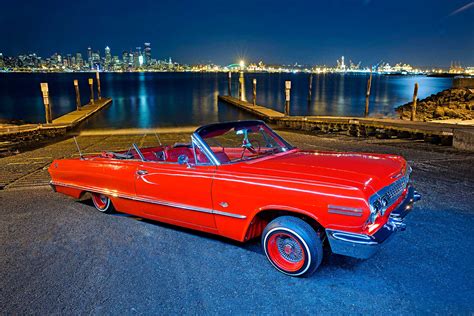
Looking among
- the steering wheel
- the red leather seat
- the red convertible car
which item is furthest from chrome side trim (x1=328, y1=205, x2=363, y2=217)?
the red leather seat

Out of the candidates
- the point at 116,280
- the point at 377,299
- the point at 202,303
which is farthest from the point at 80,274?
the point at 377,299

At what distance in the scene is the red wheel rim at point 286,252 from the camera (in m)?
→ 3.66

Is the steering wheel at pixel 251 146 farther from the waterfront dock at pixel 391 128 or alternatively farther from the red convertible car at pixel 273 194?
the waterfront dock at pixel 391 128

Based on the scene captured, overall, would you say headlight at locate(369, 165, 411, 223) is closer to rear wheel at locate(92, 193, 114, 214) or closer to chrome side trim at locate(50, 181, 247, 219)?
chrome side trim at locate(50, 181, 247, 219)

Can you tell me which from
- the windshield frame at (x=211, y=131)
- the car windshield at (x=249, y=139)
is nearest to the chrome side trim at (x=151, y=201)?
the windshield frame at (x=211, y=131)

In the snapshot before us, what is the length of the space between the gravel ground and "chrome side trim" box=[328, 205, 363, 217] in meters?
0.77

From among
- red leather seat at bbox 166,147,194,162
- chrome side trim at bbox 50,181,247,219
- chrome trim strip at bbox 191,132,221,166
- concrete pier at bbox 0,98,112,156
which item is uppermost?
chrome trim strip at bbox 191,132,221,166

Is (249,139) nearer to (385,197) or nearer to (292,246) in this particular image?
(292,246)

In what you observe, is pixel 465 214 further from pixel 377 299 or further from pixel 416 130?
pixel 416 130

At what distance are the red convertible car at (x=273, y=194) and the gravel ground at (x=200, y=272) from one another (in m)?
0.28

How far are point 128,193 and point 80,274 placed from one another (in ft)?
4.59

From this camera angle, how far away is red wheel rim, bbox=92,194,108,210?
5577 mm

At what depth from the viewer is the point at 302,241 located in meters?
3.53

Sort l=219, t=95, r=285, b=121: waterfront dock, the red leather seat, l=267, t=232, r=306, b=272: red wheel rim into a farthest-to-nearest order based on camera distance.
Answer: l=219, t=95, r=285, b=121: waterfront dock < the red leather seat < l=267, t=232, r=306, b=272: red wheel rim
